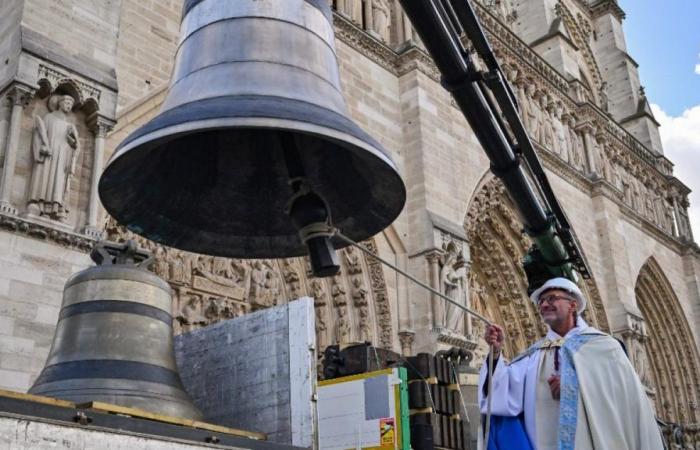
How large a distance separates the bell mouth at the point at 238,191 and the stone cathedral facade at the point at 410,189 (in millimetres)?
3258

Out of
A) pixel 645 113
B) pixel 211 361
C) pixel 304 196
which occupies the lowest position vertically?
pixel 211 361

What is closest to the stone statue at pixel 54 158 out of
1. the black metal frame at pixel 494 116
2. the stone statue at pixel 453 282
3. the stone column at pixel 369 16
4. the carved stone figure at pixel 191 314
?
the carved stone figure at pixel 191 314

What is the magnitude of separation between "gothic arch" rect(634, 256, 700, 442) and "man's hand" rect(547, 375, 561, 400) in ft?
58.4

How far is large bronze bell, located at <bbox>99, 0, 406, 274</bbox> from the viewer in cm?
238

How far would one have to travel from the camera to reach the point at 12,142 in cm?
624

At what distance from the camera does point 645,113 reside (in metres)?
23.0

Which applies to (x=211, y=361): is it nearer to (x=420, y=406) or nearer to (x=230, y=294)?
(x=420, y=406)

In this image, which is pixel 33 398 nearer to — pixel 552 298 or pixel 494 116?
pixel 552 298

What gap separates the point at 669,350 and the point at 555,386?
1930 centimetres

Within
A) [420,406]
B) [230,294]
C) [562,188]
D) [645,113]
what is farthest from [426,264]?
[645,113]

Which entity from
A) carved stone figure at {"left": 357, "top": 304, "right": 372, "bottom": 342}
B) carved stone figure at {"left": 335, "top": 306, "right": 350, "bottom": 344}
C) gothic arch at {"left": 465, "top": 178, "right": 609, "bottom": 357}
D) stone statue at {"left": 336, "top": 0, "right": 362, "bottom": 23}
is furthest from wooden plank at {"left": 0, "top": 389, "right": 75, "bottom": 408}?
gothic arch at {"left": 465, "top": 178, "right": 609, "bottom": 357}

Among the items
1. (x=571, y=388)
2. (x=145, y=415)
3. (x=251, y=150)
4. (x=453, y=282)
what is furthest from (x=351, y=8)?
(x=145, y=415)

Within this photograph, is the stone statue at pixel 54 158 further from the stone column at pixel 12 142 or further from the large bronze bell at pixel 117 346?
the large bronze bell at pixel 117 346

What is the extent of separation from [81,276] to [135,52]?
5.57 metres
